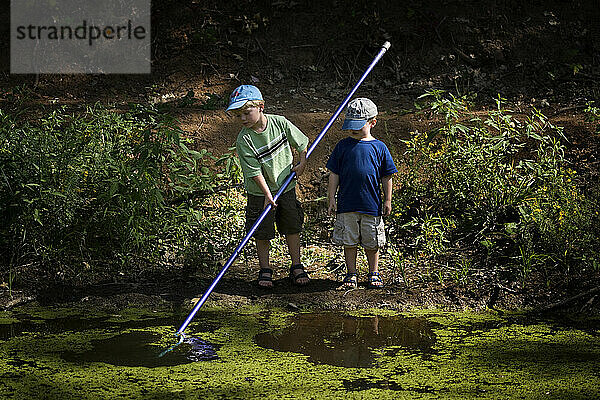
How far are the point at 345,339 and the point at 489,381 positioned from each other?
0.86 meters

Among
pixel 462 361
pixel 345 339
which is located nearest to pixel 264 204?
pixel 345 339

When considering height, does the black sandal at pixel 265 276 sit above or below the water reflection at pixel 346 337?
above

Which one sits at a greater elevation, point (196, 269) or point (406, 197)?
point (406, 197)

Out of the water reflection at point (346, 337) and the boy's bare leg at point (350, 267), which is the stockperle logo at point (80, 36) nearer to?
the boy's bare leg at point (350, 267)

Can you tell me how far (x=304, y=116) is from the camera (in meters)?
6.62

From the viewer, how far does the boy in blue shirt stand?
4.46 m

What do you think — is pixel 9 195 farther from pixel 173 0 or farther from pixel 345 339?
pixel 173 0

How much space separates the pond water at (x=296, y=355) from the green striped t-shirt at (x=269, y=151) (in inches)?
31.9

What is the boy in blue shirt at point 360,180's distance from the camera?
446 centimetres

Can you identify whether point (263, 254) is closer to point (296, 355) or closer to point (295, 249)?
point (295, 249)

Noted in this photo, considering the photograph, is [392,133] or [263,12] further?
[263,12]

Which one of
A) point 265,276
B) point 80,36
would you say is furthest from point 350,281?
point 80,36

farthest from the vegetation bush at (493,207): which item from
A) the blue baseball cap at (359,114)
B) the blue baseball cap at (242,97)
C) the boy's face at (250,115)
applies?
→ the blue baseball cap at (242,97)

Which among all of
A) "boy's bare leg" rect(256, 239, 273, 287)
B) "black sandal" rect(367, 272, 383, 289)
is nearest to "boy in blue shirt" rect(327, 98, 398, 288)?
"black sandal" rect(367, 272, 383, 289)
